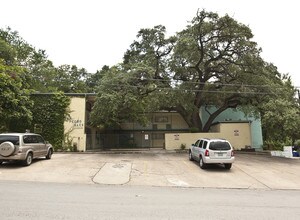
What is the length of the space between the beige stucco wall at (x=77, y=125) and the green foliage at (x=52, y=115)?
0.57 m

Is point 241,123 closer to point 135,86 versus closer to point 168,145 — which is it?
point 168,145

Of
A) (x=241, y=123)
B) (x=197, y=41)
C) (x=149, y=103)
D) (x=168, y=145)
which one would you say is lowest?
(x=168, y=145)

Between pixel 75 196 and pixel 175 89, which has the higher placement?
pixel 175 89

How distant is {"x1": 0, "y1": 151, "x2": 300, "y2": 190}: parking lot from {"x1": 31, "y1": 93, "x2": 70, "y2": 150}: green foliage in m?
9.33

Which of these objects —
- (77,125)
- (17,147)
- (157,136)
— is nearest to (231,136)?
(157,136)

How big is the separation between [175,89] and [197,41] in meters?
5.12

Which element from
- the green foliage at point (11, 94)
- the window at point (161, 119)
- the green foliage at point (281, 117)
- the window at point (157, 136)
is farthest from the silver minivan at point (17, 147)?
the window at point (161, 119)

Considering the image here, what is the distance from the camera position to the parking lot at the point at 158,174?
13.6m

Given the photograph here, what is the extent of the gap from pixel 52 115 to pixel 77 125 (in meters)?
2.59

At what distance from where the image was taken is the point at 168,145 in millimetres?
31109

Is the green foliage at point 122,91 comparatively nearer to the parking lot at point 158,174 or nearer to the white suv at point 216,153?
the parking lot at point 158,174

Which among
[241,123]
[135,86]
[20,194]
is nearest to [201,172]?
[20,194]

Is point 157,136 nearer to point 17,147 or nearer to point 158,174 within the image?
point 158,174

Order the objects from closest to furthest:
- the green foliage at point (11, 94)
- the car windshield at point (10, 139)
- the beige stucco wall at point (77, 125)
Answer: the car windshield at point (10, 139)
the green foliage at point (11, 94)
the beige stucco wall at point (77, 125)
